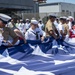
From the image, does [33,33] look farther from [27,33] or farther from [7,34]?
[7,34]

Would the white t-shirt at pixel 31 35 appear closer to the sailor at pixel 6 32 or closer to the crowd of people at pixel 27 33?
the crowd of people at pixel 27 33

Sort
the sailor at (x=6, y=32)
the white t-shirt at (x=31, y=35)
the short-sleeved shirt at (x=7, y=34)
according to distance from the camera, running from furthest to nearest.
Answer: the white t-shirt at (x=31, y=35) → the short-sleeved shirt at (x=7, y=34) → the sailor at (x=6, y=32)

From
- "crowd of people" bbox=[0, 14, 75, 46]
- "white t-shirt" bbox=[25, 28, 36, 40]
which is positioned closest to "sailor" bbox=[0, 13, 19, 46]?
"crowd of people" bbox=[0, 14, 75, 46]

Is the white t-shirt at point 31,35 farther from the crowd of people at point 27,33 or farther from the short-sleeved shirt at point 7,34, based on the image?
the short-sleeved shirt at point 7,34

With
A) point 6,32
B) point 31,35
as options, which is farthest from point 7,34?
point 31,35

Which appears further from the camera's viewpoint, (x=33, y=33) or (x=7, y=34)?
(x=33, y=33)

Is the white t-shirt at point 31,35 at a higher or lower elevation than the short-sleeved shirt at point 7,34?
lower

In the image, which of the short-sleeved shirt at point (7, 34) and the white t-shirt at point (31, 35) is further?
the white t-shirt at point (31, 35)

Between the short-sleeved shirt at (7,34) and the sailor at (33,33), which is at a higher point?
the short-sleeved shirt at (7,34)

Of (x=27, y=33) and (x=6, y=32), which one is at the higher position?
(x=6, y=32)

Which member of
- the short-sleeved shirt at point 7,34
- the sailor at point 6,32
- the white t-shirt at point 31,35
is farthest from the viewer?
the white t-shirt at point 31,35

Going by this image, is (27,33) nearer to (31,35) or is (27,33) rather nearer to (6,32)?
(31,35)

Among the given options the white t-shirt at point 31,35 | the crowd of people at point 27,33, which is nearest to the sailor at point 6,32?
the crowd of people at point 27,33

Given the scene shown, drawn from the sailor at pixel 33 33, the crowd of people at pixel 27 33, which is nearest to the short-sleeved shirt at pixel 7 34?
the crowd of people at pixel 27 33
